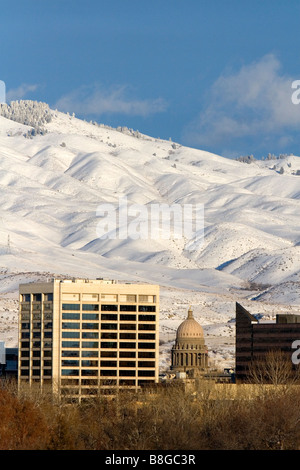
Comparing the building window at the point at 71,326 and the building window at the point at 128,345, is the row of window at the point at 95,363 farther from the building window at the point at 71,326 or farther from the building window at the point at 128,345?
the building window at the point at 71,326

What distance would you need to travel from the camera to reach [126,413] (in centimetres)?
14325

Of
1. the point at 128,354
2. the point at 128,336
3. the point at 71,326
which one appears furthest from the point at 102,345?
the point at 71,326

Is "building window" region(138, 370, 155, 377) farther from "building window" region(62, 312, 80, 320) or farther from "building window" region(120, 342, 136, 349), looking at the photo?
"building window" region(62, 312, 80, 320)

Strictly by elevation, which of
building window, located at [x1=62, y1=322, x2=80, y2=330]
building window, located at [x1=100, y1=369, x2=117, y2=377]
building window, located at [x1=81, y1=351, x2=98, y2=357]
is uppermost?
building window, located at [x1=62, y1=322, x2=80, y2=330]

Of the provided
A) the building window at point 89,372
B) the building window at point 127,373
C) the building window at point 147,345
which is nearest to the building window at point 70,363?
the building window at point 89,372

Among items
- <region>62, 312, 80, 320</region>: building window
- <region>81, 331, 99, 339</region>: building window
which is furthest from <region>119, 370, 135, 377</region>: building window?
<region>62, 312, 80, 320</region>: building window

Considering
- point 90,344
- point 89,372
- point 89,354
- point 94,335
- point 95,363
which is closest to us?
point 89,372

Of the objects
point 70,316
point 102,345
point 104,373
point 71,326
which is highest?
point 70,316

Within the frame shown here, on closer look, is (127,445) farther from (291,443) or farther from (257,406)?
(257,406)

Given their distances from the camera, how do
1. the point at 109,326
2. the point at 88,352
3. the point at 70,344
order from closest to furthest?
the point at 88,352, the point at 70,344, the point at 109,326

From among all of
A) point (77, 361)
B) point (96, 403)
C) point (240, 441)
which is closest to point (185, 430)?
point (240, 441)

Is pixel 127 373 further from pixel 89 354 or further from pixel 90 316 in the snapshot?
pixel 90 316
